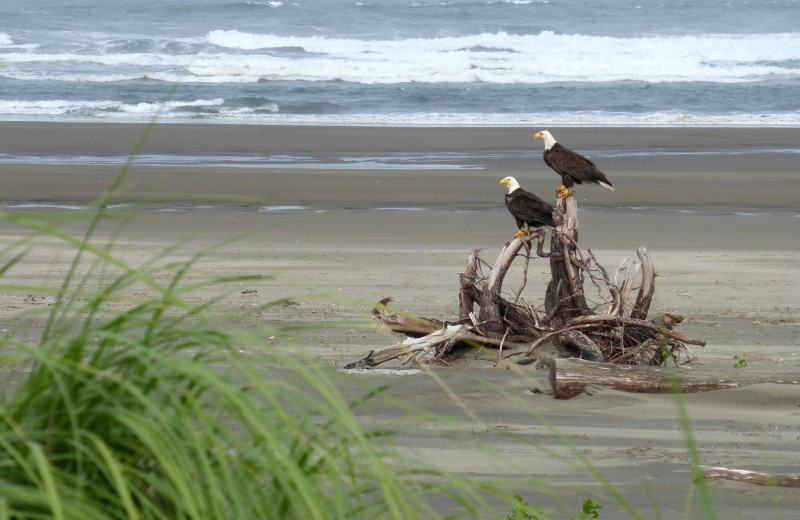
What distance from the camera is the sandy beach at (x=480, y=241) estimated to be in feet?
13.7

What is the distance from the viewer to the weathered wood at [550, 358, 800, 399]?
5.00 m

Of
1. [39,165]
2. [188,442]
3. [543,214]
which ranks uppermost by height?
[188,442]

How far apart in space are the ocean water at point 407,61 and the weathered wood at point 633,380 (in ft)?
41.6

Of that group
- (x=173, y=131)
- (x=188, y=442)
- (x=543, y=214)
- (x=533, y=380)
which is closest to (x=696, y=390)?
(x=533, y=380)

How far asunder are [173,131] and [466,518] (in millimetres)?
20793

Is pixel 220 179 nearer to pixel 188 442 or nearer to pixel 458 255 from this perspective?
pixel 458 255

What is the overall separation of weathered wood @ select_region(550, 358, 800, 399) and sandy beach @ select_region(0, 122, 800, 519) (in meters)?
0.05

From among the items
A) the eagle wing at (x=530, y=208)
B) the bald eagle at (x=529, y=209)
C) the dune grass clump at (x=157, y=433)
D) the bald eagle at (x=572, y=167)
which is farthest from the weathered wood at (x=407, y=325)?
the dune grass clump at (x=157, y=433)

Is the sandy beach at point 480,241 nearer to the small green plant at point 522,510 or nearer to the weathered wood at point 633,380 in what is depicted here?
the weathered wood at point 633,380

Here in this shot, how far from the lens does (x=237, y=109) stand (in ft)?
94.5

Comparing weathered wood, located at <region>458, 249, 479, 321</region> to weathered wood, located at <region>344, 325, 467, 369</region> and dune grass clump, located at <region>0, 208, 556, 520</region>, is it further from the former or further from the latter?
dune grass clump, located at <region>0, 208, 556, 520</region>

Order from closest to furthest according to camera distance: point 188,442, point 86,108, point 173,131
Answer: point 188,442 < point 173,131 < point 86,108

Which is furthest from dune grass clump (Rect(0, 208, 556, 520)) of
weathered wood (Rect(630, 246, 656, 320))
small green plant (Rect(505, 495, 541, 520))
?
weathered wood (Rect(630, 246, 656, 320))

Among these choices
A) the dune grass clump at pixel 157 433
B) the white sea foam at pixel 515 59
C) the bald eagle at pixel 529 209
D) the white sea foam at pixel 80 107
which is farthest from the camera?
the white sea foam at pixel 515 59
